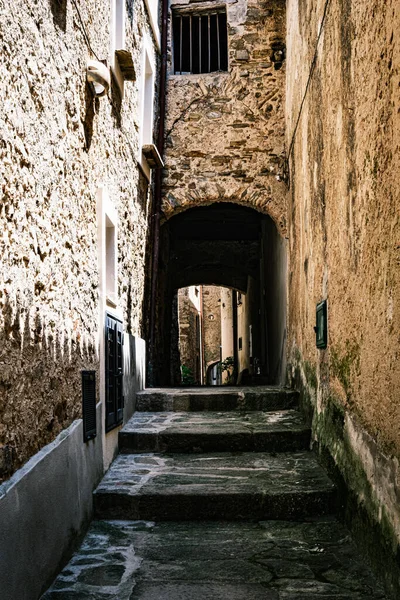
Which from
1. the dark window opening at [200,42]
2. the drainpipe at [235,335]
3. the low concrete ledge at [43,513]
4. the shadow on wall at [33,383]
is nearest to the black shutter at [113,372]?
the low concrete ledge at [43,513]

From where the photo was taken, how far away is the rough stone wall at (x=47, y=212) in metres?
2.65

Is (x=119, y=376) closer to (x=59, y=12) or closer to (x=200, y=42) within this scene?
(x=59, y=12)

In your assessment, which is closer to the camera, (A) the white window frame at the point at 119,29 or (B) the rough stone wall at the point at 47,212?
(B) the rough stone wall at the point at 47,212

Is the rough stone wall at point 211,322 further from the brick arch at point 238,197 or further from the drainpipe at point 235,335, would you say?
the brick arch at point 238,197

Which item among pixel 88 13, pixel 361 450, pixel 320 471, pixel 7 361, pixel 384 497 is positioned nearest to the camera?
pixel 7 361

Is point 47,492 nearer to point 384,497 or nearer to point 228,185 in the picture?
point 384,497

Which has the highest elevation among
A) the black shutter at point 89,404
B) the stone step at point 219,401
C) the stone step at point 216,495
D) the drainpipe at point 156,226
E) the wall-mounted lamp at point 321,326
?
the drainpipe at point 156,226

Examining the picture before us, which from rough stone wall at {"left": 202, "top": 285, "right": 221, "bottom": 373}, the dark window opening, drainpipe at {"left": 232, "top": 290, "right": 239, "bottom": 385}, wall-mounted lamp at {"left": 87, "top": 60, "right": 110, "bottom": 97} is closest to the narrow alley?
wall-mounted lamp at {"left": 87, "top": 60, "right": 110, "bottom": 97}

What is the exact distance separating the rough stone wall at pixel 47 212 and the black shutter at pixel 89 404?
0.11 m

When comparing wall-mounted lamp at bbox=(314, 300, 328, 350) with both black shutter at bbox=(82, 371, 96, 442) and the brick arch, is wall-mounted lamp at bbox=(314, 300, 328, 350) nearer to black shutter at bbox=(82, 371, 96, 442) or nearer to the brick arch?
black shutter at bbox=(82, 371, 96, 442)

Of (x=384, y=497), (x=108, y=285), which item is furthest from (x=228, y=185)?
(x=384, y=497)

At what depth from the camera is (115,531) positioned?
4.04 metres

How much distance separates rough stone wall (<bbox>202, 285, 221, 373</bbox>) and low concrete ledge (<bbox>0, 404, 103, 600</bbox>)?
2447 cm

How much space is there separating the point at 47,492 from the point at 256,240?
11078 millimetres
